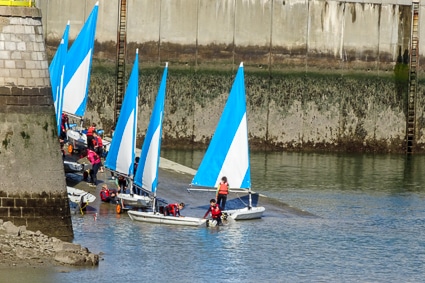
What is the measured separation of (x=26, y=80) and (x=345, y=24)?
2738 centimetres

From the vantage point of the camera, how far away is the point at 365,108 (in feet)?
177

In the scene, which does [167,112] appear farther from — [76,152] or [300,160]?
[76,152]

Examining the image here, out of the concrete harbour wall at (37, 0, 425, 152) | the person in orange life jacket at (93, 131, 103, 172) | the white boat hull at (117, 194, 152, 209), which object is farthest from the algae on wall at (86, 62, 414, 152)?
the white boat hull at (117, 194, 152, 209)

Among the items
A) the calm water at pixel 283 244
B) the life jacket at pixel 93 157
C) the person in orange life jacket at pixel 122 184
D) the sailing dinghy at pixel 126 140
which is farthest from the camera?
the life jacket at pixel 93 157

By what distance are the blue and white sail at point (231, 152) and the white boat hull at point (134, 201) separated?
72.1 inches

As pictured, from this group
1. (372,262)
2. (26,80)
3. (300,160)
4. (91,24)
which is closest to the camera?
(26,80)

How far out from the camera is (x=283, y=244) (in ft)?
104

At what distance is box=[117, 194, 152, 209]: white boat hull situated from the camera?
34.4 metres

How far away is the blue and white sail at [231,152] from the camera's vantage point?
36188 millimetres

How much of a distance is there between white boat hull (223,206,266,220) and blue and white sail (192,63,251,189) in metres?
1.24

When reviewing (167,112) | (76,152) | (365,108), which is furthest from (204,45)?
→ (76,152)

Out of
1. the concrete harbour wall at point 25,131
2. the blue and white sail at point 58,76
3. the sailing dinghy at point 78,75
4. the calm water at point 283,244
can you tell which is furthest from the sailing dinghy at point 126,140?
the concrete harbour wall at point 25,131

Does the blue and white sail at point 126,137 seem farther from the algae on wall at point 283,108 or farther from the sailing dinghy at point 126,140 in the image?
the algae on wall at point 283,108

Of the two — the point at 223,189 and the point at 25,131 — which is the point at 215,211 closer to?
the point at 223,189
